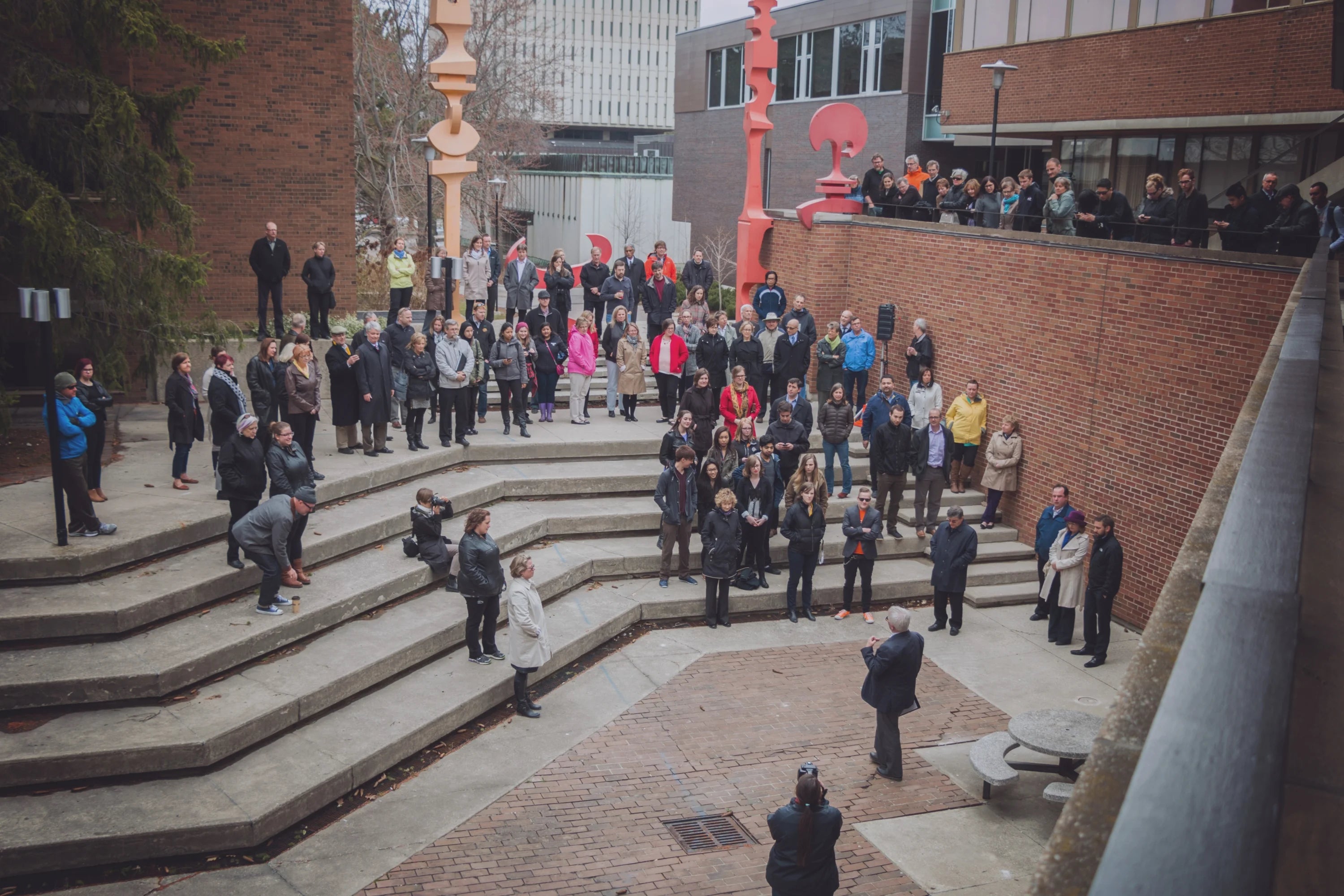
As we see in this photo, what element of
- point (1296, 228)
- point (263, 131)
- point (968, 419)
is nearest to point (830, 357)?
point (968, 419)

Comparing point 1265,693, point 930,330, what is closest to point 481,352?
point 930,330

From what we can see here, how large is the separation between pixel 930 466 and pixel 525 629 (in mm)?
7972

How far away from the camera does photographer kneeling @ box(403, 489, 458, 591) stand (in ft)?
45.1

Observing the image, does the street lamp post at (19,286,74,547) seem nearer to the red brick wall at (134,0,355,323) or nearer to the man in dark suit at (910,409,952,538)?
the red brick wall at (134,0,355,323)

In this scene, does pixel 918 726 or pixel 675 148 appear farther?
pixel 675 148

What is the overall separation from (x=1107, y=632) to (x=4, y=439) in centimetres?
1523

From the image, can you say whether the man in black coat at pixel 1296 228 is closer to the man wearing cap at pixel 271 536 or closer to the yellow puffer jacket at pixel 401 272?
the man wearing cap at pixel 271 536

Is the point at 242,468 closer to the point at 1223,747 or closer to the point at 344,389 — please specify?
the point at 344,389

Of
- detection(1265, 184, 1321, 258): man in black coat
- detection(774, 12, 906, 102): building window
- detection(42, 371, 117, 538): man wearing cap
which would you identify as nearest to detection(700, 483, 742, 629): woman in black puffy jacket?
detection(42, 371, 117, 538): man wearing cap

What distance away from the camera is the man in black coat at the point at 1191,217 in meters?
15.5

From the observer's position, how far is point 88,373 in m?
13.2

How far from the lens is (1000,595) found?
16641mm

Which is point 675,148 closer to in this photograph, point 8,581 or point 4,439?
point 4,439

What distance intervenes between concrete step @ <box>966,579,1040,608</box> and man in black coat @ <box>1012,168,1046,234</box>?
19.4 ft
